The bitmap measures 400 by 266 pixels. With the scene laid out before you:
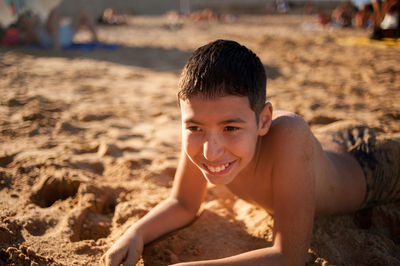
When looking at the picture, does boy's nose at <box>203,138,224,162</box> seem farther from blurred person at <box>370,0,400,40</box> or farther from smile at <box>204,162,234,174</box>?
blurred person at <box>370,0,400,40</box>

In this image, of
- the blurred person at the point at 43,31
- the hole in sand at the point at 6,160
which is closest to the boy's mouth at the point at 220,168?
the hole in sand at the point at 6,160

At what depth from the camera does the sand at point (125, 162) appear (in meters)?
1.67

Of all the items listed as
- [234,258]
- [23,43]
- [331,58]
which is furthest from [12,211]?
[23,43]

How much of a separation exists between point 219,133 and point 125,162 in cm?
129

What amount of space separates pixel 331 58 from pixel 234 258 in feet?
19.0

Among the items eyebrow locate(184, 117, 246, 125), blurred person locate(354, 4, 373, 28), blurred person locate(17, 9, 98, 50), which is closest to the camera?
eyebrow locate(184, 117, 246, 125)

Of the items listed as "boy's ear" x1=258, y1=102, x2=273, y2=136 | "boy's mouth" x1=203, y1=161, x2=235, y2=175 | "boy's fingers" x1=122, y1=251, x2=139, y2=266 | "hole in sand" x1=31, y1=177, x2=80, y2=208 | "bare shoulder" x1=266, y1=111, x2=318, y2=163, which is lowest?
"boy's fingers" x1=122, y1=251, x2=139, y2=266

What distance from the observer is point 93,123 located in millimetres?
3297

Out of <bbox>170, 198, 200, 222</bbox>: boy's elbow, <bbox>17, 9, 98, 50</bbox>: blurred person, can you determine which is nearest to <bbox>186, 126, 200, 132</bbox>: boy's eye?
<bbox>170, 198, 200, 222</bbox>: boy's elbow

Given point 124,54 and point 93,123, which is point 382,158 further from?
point 124,54

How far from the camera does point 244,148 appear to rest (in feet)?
4.69

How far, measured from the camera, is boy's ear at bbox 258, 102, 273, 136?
5.01 ft

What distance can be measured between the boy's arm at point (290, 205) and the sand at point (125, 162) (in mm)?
252

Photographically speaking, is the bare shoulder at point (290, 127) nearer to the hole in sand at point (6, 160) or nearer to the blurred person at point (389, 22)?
the hole in sand at point (6, 160)
